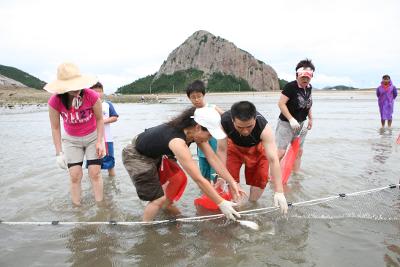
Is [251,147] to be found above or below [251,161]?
above

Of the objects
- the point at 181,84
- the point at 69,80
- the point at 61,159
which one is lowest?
the point at 61,159

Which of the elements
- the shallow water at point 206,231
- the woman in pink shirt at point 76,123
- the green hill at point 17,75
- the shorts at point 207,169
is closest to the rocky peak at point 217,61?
the green hill at point 17,75

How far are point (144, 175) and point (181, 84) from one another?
107 metres

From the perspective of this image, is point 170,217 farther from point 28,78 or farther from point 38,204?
point 28,78

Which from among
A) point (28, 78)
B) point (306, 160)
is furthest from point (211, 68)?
point (306, 160)

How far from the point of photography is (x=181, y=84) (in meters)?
110

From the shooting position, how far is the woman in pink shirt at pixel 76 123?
4.02m

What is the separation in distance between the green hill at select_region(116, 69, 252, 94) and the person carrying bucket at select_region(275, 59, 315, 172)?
98038 mm

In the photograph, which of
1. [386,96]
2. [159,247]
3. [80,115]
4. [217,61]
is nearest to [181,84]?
[217,61]

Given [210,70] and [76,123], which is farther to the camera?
[210,70]

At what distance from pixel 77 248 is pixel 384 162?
564 centimetres

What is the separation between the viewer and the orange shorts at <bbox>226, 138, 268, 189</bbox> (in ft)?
14.5

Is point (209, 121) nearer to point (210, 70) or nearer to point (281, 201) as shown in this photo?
point (281, 201)

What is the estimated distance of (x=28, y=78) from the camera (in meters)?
108
